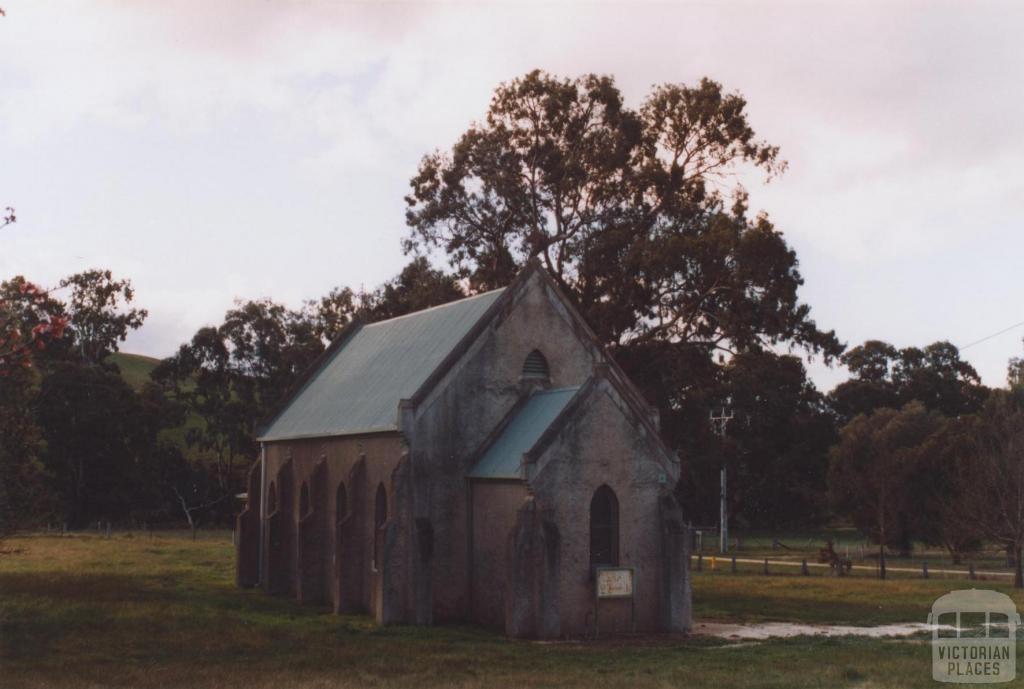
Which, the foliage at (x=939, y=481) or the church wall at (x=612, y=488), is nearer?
the church wall at (x=612, y=488)

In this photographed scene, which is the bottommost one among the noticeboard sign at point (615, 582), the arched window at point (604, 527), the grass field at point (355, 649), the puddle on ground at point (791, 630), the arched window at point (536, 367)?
the puddle on ground at point (791, 630)

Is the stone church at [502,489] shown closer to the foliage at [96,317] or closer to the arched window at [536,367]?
the arched window at [536,367]

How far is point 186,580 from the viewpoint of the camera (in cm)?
4662

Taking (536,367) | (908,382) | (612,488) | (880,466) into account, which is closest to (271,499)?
(536,367)

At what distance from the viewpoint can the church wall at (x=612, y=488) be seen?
101ft

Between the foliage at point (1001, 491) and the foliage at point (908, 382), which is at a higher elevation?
the foliage at point (908, 382)

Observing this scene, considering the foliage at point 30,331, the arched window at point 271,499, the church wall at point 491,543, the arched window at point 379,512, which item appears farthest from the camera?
the arched window at point 271,499

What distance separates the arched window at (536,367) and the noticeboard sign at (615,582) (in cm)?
705

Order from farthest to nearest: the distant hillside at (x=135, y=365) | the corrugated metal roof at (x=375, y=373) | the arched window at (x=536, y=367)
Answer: the distant hillside at (x=135, y=365)
the corrugated metal roof at (x=375, y=373)
the arched window at (x=536, y=367)

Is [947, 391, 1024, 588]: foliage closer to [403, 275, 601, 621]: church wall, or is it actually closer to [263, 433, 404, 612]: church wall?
[403, 275, 601, 621]: church wall

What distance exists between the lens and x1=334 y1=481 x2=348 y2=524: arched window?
3884cm

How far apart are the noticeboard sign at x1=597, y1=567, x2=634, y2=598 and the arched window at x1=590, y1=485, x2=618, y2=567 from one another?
1.67 ft

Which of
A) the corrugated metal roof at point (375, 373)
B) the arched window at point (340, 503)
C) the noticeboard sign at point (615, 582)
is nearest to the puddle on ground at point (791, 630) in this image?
the noticeboard sign at point (615, 582)

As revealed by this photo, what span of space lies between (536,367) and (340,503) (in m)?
8.46
